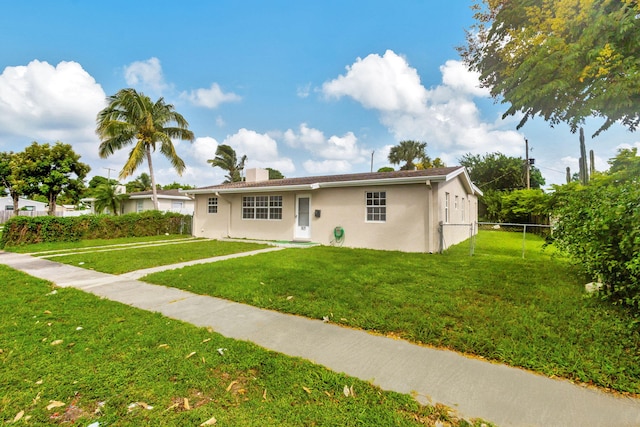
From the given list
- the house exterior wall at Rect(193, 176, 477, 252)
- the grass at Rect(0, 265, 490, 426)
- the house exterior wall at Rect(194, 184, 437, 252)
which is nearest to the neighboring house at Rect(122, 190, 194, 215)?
the house exterior wall at Rect(193, 176, 477, 252)

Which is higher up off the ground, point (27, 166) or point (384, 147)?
point (384, 147)

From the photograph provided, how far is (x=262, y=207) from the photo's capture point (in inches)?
569

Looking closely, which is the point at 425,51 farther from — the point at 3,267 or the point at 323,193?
the point at 3,267

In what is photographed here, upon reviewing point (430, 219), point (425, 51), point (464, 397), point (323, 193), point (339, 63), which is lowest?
point (464, 397)

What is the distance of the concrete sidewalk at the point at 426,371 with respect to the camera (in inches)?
85.5

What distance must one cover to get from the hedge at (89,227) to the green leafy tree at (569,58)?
17.6m

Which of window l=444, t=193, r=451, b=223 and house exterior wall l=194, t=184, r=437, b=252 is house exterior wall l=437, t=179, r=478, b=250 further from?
house exterior wall l=194, t=184, r=437, b=252

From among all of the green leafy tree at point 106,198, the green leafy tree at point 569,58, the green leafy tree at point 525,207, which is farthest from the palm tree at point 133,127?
the green leafy tree at point 525,207

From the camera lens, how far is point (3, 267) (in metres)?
7.82

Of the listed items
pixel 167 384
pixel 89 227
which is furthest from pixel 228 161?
pixel 167 384

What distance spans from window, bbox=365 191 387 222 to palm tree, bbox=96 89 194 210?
1543cm

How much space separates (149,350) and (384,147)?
127ft

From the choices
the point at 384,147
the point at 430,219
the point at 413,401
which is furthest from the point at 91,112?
the point at 384,147

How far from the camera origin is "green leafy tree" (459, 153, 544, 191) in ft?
95.2
